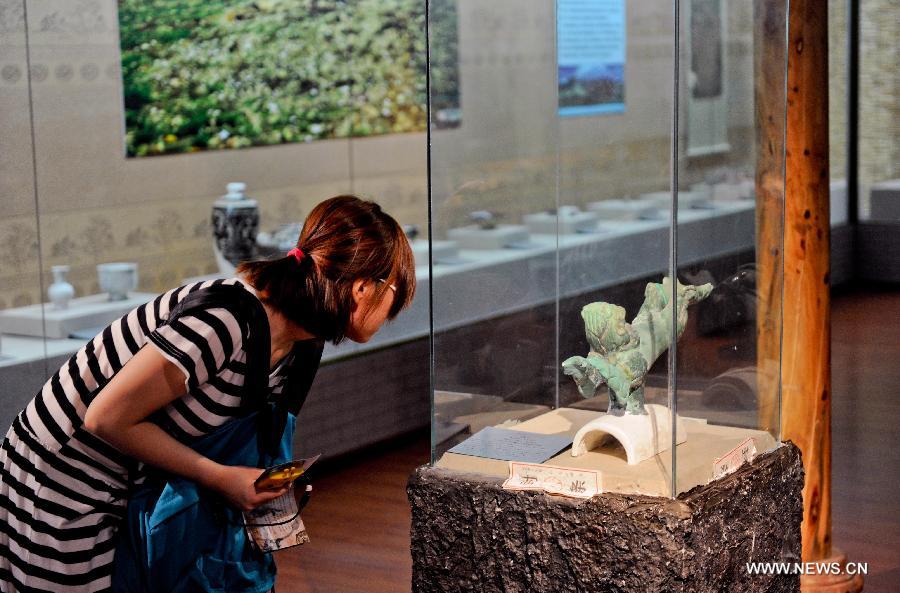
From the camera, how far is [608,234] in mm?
2424

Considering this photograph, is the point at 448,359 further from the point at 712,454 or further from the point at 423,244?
the point at 423,244

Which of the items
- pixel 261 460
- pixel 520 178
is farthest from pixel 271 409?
pixel 520 178

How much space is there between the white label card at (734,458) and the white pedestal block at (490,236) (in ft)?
1.97

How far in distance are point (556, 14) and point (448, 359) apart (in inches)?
28.4

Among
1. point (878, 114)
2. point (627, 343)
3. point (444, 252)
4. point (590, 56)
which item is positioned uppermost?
point (590, 56)

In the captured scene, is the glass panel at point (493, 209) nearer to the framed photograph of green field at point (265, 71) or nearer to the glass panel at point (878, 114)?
the framed photograph of green field at point (265, 71)

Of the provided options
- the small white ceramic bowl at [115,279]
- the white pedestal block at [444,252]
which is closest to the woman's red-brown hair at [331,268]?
the white pedestal block at [444,252]

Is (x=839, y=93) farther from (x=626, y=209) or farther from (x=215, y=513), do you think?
(x=215, y=513)

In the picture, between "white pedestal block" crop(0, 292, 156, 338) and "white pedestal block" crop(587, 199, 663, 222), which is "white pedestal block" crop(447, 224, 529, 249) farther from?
"white pedestal block" crop(0, 292, 156, 338)

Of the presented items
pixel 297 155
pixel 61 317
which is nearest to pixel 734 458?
pixel 61 317

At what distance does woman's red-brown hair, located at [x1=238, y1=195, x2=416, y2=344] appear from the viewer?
1.84m

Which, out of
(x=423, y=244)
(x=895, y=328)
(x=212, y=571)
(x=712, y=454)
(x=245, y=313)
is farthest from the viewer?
(x=895, y=328)

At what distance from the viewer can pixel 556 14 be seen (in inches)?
99.0

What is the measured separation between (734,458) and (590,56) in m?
0.84
